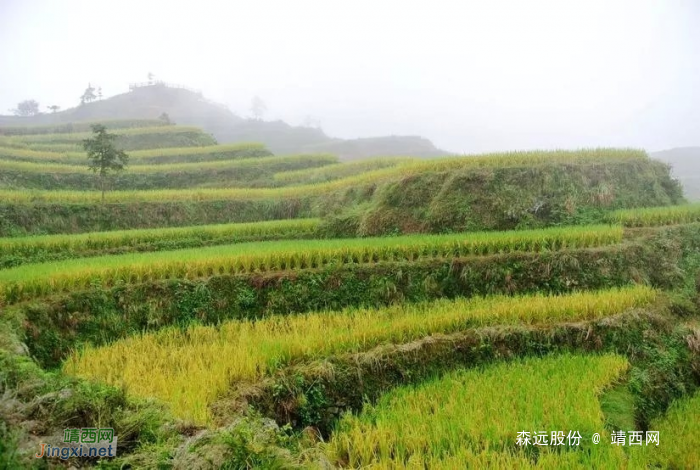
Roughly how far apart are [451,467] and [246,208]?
14489 millimetres

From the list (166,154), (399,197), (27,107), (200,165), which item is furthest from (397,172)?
(27,107)

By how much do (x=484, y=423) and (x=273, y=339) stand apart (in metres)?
3.15

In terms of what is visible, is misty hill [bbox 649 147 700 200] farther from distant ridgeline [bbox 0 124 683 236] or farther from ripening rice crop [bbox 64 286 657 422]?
ripening rice crop [bbox 64 286 657 422]

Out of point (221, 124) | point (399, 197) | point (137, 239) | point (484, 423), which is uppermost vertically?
point (221, 124)

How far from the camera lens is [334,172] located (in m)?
21.2

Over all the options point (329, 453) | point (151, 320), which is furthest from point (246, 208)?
point (329, 453)

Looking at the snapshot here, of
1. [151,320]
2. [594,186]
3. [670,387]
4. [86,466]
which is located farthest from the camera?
[594,186]

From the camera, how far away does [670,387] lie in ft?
19.9

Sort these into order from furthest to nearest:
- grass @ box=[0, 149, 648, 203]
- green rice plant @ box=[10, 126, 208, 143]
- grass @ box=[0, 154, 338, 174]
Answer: green rice plant @ box=[10, 126, 208, 143] → grass @ box=[0, 154, 338, 174] → grass @ box=[0, 149, 648, 203]

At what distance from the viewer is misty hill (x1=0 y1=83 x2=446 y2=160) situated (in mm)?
49125

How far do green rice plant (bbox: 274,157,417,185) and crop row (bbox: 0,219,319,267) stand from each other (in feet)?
23.0

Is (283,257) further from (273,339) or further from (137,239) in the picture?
(137,239)

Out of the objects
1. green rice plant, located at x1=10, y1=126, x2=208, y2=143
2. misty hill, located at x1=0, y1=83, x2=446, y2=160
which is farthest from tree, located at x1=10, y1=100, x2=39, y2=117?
green rice plant, located at x1=10, y1=126, x2=208, y2=143

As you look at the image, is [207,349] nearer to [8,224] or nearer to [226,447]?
[226,447]
